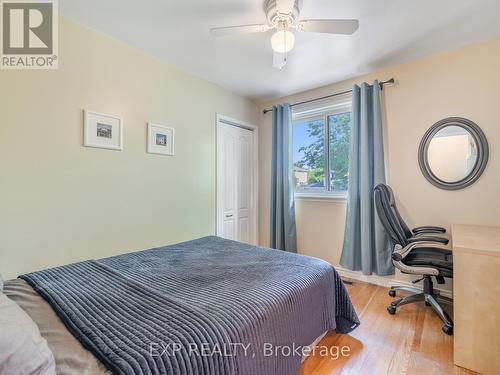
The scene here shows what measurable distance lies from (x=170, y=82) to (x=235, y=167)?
1.38 m

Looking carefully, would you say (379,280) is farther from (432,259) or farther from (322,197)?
(322,197)

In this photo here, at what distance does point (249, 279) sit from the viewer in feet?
4.71

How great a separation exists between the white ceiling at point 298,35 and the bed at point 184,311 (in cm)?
188

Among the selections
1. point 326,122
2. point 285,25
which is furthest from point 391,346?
point 326,122

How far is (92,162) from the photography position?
208 cm

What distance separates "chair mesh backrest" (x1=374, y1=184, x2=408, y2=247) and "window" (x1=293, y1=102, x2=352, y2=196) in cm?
93

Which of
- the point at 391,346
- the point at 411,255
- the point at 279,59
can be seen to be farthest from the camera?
the point at 411,255

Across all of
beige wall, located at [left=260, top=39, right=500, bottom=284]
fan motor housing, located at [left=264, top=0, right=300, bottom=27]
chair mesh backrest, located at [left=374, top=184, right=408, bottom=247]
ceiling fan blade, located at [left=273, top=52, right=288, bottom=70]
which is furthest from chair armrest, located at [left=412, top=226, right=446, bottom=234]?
fan motor housing, located at [left=264, top=0, right=300, bottom=27]

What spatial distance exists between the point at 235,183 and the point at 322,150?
4.26 feet

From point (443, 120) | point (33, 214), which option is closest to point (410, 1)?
point (443, 120)

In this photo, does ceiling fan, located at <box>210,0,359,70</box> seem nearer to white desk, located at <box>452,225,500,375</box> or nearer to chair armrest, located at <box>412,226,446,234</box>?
white desk, located at <box>452,225,500,375</box>

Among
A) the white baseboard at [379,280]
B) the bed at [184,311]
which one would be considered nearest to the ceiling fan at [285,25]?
the bed at [184,311]

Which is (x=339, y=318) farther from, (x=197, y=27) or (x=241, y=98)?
(x=241, y=98)

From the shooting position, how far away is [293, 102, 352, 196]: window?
316cm
